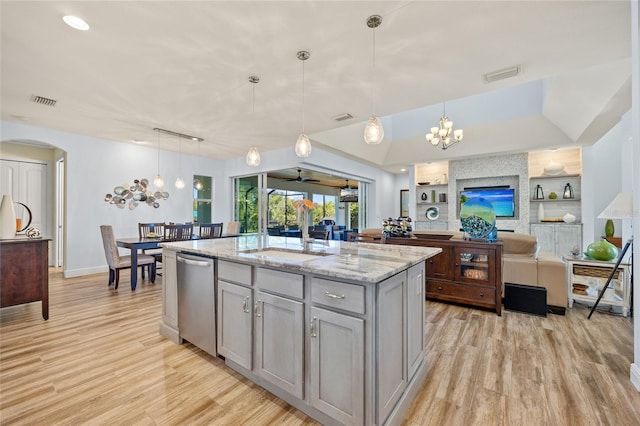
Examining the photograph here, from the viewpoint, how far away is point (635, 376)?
196 cm

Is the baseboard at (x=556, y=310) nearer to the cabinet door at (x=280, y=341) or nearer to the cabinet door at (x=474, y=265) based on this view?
the cabinet door at (x=474, y=265)

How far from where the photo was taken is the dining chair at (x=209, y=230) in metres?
5.52

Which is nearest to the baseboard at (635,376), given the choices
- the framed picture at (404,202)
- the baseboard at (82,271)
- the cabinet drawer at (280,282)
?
the cabinet drawer at (280,282)

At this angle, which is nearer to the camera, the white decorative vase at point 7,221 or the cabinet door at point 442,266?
the white decorative vase at point 7,221

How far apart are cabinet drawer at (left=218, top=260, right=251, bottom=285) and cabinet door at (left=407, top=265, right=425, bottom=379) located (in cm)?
113

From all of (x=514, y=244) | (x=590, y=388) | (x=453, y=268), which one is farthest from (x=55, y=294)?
(x=514, y=244)

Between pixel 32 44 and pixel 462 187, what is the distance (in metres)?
8.09

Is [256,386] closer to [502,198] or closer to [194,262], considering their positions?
[194,262]

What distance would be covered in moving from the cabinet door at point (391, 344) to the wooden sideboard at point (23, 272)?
3.88 m

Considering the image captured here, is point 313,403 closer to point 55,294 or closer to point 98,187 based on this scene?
point 55,294

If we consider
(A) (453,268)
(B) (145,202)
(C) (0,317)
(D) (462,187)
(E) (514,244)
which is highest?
(D) (462,187)

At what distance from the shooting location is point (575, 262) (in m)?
3.43

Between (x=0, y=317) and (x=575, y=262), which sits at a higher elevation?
(x=575, y=262)

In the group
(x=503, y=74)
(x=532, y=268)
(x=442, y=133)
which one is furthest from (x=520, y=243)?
(x=442, y=133)
